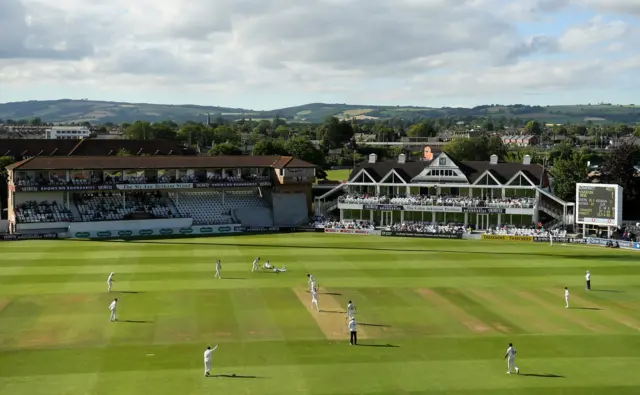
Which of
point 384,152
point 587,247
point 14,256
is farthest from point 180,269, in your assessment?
point 384,152

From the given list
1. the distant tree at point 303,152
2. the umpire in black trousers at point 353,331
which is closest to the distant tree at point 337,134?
the distant tree at point 303,152

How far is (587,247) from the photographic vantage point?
154 ft

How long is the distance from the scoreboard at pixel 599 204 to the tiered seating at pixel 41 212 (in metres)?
36.0

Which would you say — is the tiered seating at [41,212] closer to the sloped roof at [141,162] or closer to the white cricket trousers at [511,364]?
the sloped roof at [141,162]

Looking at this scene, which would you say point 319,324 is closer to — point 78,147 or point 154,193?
point 154,193

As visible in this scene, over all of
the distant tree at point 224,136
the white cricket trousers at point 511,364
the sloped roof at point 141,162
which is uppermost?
the distant tree at point 224,136

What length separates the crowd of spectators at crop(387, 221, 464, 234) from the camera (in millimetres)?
52625

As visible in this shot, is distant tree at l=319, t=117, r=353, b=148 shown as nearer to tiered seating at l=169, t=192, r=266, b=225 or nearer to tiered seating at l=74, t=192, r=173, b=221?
tiered seating at l=169, t=192, r=266, b=225

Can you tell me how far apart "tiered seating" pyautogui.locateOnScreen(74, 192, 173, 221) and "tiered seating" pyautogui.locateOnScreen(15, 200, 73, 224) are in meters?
1.30

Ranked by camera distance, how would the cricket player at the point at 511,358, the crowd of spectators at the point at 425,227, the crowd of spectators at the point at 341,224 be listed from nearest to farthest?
the cricket player at the point at 511,358
the crowd of spectators at the point at 425,227
the crowd of spectators at the point at 341,224

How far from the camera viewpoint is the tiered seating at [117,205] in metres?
53.8

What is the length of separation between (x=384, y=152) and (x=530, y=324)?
113 m

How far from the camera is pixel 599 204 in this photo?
47.9 meters

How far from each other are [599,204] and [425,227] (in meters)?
12.4
